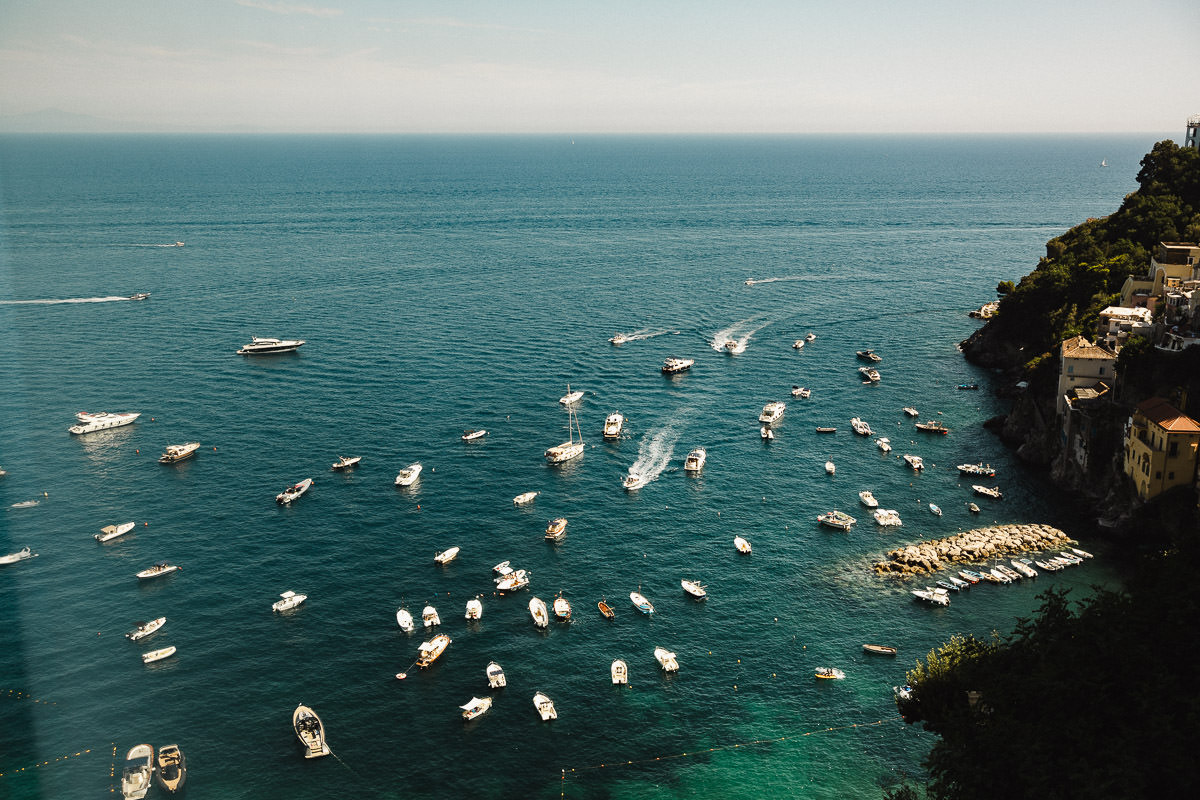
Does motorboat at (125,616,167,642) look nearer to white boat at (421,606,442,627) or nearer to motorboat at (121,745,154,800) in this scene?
motorboat at (121,745,154,800)

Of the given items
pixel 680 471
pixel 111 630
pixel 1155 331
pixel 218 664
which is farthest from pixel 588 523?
pixel 1155 331

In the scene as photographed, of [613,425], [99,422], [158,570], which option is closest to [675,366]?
[613,425]

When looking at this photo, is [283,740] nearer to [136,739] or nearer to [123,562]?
[136,739]

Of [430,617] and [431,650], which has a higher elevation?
[430,617]

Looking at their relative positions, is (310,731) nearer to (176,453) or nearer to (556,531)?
(556,531)

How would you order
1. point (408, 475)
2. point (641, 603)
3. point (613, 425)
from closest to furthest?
point (641, 603) < point (408, 475) < point (613, 425)

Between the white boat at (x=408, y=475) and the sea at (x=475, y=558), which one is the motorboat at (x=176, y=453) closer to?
the sea at (x=475, y=558)

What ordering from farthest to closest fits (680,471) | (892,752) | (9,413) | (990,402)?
(990,402) < (9,413) < (680,471) < (892,752)

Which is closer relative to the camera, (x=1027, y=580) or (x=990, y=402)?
(x=1027, y=580)
